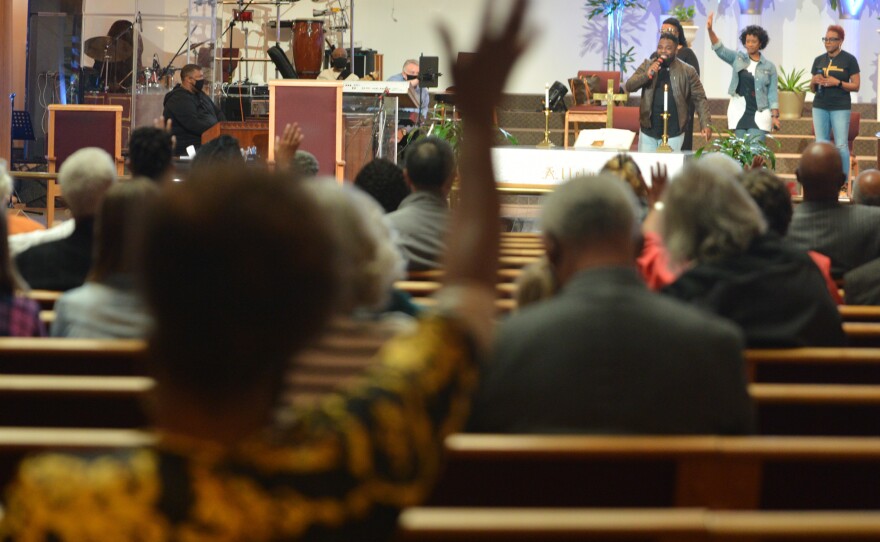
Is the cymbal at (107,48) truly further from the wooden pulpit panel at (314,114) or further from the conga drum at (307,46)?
the wooden pulpit panel at (314,114)

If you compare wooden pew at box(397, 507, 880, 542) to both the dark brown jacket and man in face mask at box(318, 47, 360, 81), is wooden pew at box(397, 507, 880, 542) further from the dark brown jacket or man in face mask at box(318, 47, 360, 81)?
man in face mask at box(318, 47, 360, 81)

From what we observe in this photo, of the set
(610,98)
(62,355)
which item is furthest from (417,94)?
(62,355)

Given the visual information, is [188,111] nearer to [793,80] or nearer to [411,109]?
[411,109]

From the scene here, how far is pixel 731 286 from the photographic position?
8.87ft

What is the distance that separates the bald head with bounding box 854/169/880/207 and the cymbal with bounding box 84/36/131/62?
35.7 feet

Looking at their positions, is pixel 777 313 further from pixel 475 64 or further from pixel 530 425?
pixel 475 64

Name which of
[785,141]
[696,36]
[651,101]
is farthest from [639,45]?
[651,101]

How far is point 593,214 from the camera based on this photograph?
2201 mm

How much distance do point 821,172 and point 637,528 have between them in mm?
3324

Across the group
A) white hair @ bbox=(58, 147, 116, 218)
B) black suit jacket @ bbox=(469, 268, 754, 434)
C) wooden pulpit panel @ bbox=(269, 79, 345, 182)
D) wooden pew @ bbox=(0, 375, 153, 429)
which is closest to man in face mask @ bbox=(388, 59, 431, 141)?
wooden pulpit panel @ bbox=(269, 79, 345, 182)

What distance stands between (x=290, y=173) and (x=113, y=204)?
193cm

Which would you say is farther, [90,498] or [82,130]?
[82,130]

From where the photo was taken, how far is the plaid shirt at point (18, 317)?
2570 mm

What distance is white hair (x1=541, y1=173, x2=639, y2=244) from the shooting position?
219cm
